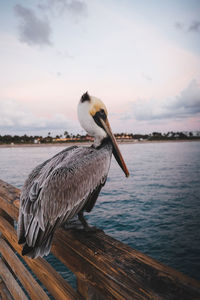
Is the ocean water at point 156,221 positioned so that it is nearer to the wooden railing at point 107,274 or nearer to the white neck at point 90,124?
the white neck at point 90,124

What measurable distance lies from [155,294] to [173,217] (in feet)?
39.3

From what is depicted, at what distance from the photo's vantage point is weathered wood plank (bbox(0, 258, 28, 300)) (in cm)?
207

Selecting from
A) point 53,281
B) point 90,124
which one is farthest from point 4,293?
point 90,124

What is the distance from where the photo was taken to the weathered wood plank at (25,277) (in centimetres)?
174

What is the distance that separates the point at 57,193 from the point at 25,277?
0.91 m

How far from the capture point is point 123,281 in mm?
1004

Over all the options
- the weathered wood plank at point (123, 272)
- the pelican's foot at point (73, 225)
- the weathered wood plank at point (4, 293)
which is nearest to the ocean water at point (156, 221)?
the weathered wood plank at point (4, 293)

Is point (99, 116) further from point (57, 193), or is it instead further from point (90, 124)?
point (57, 193)

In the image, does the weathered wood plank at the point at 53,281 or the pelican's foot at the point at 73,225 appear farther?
the pelican's foot at the point at 73,225

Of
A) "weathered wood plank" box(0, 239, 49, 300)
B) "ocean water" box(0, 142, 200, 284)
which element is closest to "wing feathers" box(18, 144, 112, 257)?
"weathered wood plank" box(0, 239, 49, 300)

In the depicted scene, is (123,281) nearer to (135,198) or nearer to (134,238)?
(134,238)

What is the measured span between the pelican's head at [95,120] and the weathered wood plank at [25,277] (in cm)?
151

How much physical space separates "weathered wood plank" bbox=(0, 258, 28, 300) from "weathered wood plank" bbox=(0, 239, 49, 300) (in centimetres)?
14

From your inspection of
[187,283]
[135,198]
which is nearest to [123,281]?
[187,283]
